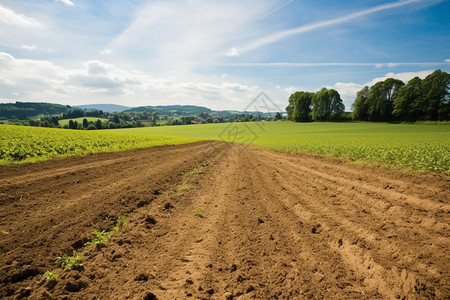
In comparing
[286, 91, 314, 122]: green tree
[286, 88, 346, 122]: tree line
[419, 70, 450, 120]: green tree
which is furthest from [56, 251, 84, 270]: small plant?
[286, 91, 314, 122]: green tree

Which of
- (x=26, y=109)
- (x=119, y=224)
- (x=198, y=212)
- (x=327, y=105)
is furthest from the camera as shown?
(x=26, y=109)

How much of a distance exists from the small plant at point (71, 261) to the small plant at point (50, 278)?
9.4 inches

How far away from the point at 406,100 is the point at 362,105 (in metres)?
14.1

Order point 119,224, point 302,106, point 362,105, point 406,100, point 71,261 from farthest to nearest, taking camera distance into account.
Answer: point 302,106, point 362,105, point 406,100, point 119,224, point 71,261

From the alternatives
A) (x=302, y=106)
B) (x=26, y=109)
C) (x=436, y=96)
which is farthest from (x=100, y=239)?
(x=26, y=109)

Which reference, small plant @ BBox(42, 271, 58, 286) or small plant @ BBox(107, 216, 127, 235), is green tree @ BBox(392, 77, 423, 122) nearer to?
small plant @ BBox(107, 216, 127, 235)

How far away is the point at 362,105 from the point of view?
70562 millimetres

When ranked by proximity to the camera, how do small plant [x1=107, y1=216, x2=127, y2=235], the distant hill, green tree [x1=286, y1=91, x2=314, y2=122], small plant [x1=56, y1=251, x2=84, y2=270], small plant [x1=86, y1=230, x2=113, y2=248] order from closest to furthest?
small plant [x1=56, y1=251, x2=84, y2=270]
small plant [x1=86, y1=230, x2=113, y2=248]
small plant [x1=107, y1=216, x2=127, y2=235]
green tree [x1=286, y1=91, x2=314, y2=122]
the distant hill

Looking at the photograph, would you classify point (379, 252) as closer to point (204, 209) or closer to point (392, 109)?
point (204, 209)

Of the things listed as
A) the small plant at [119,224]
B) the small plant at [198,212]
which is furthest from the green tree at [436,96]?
the small plant at [119,224]

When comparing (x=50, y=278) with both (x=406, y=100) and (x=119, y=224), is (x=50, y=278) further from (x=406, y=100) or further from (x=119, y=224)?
(x=406, y=100)

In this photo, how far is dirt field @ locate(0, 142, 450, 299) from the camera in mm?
3268

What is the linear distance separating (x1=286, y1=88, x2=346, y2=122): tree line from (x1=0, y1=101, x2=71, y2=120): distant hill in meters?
157

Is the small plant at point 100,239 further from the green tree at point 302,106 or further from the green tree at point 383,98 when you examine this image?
the green tree at point 302,106
